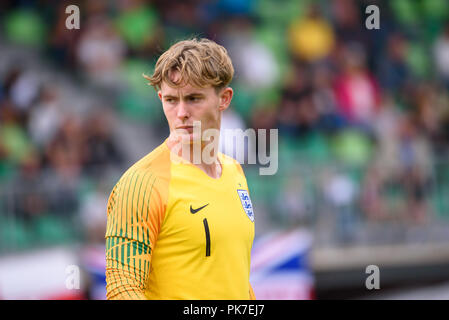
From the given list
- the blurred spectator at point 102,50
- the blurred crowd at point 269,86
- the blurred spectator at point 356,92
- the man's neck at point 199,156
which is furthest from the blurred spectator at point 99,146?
the man's neck at point 199,156

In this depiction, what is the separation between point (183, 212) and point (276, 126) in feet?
25.6

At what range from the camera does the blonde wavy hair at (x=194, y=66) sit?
3111mm

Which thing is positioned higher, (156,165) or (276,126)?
(276,126)

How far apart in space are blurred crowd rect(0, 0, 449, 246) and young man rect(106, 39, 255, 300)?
18.5ft

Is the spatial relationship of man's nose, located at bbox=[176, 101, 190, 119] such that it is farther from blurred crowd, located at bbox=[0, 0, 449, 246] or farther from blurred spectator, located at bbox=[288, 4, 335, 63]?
blurred spectator, located at bbox=[288, 4, 335, 63]

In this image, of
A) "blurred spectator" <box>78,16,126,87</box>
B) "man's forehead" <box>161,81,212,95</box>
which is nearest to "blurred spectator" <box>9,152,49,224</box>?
"blurred spectator" <box>78,16,126,87</box>

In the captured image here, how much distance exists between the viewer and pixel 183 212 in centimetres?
304

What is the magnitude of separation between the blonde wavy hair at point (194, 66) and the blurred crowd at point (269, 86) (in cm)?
569

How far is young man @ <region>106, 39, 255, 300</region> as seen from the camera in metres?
2.91

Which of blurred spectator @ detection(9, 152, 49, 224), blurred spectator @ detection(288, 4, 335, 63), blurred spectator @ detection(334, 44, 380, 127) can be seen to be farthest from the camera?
blurred spectator @ detection(288, 4, 335, 63)

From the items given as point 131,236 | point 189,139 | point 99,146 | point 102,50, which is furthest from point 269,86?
point 131,236

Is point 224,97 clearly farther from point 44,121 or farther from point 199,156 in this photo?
point 44,121

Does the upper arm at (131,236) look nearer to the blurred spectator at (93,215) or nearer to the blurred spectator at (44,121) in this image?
the blurred spectator at (93,215)
